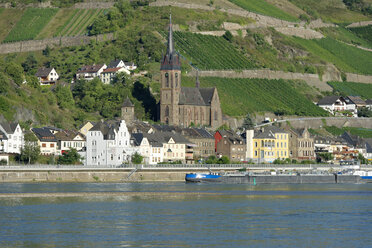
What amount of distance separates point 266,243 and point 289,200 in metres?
28.6

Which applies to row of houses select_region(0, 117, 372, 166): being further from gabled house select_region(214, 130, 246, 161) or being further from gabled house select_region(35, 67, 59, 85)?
gabled house select_region(35, 67, 59, 85)

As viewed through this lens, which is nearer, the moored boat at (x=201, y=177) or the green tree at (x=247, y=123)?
the moored boat at (x=201, y=177)

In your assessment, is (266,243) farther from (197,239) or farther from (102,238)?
(102,238)

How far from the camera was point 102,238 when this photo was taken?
5844 cm

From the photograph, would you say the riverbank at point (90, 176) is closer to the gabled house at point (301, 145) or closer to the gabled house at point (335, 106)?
the gabled house at point (301, 145)

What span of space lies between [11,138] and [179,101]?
39.4m

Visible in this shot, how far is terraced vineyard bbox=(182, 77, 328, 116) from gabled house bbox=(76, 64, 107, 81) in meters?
15.3

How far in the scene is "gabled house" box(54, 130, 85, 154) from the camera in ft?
430

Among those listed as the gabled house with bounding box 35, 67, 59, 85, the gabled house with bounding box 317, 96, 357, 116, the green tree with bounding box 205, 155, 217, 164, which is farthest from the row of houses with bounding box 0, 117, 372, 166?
the gabled house with bounding box 35, 67, 59, 85

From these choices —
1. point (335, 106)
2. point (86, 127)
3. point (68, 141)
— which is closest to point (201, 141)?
point (86, 127)

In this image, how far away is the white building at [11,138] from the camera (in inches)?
4953

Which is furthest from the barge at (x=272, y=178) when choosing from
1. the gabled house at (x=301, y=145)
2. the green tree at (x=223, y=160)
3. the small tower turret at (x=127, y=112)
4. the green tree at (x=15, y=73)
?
the green tree at (x=15, y=73)

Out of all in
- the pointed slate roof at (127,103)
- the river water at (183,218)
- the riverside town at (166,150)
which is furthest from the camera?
the pointed slate roof at (127,103)

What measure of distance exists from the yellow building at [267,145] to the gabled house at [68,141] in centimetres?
2554
